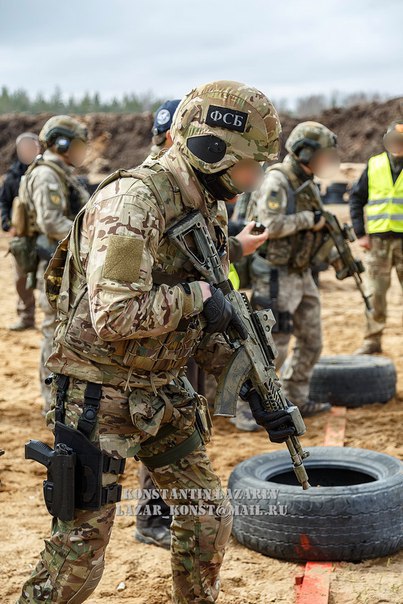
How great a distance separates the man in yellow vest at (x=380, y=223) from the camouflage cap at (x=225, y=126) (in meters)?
5.37

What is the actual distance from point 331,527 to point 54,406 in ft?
5.75

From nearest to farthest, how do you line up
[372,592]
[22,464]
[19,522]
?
1. [372,592]
2. [19,522]
3. [22,464]

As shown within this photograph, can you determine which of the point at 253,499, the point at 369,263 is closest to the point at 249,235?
the point at 253,499

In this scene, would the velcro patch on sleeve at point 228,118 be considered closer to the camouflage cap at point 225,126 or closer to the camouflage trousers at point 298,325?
the camouflage cap at point 225,126

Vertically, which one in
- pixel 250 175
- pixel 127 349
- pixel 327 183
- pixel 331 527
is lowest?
pixel 327 183

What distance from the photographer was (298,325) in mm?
7172

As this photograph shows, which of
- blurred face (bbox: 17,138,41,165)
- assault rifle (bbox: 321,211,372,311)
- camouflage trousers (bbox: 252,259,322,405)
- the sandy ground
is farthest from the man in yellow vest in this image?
blurred face (bbox: 17,138,41,165)

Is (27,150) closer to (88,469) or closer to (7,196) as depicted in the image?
(7,196)

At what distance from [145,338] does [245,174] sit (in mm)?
738

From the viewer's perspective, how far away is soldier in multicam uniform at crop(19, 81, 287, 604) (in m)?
3.05

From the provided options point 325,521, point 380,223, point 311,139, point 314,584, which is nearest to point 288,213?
point 311,139

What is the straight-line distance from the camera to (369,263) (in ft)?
29.7

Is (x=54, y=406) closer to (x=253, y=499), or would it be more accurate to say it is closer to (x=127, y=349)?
(x=127, y=349)

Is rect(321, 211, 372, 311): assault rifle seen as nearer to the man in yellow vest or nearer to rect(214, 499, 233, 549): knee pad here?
the man in yellow vest
